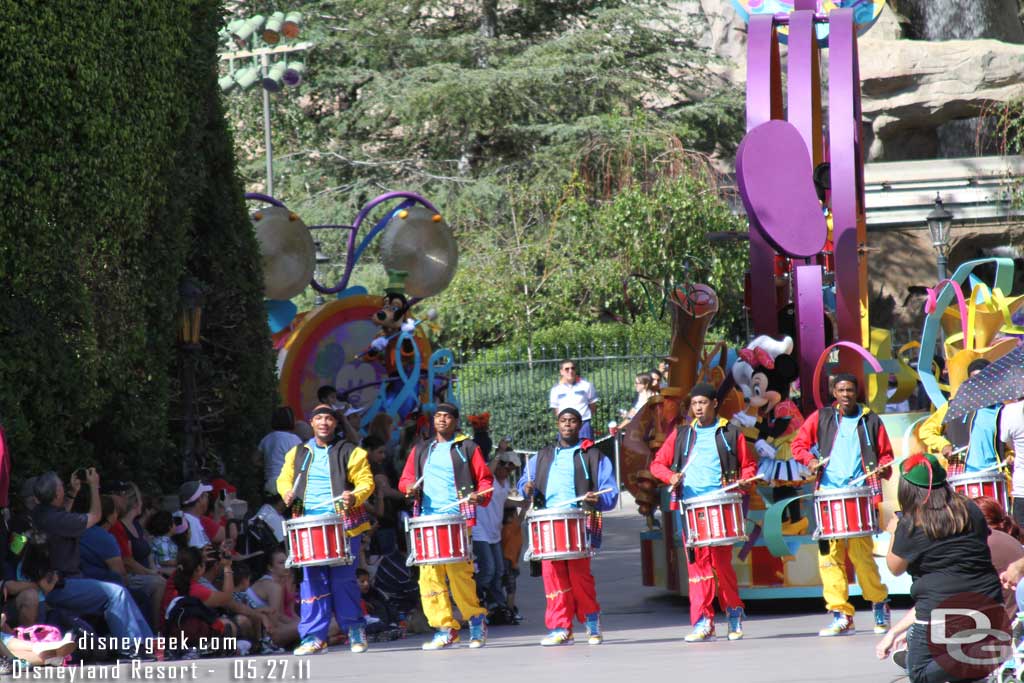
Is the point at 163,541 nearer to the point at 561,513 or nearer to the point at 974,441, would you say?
the point at 561,513

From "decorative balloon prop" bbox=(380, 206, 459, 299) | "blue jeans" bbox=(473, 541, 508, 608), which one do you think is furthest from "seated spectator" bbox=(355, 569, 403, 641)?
"decorative balloon prop" bbox=(380, 206, 459, 299)

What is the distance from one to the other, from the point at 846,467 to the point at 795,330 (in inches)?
143

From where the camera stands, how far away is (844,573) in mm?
10203

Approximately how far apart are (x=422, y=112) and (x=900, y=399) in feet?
54.6

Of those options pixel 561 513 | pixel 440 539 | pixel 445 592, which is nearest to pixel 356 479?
pixel 440 539

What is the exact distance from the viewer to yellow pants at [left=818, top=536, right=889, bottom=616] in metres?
10.1

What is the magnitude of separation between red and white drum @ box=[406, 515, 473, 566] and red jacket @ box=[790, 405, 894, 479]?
2409 millimetres

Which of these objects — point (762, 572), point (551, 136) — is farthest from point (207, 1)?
point (551, 136)

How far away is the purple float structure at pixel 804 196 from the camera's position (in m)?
12.6

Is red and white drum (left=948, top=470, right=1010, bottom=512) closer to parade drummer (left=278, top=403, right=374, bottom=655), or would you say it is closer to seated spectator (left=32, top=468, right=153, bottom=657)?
parade drummer (left=278, top=403, right=374, bottom=655)

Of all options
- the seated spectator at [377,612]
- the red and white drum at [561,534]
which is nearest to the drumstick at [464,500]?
the red and white drum at [561,534]

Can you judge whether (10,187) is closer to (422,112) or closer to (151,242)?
(151,242)

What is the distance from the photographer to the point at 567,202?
83.2ft

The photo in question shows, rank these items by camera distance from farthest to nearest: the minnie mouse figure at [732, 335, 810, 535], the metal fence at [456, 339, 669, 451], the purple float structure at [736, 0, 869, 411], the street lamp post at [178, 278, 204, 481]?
the metal fence at [456, 339, 669, 451] < the purple float structure at [736, 0, 869, 411] < the street lamp post at [178, 278, 204, 481] < the minnie mouse figure at [732, 335, 810, 535]
